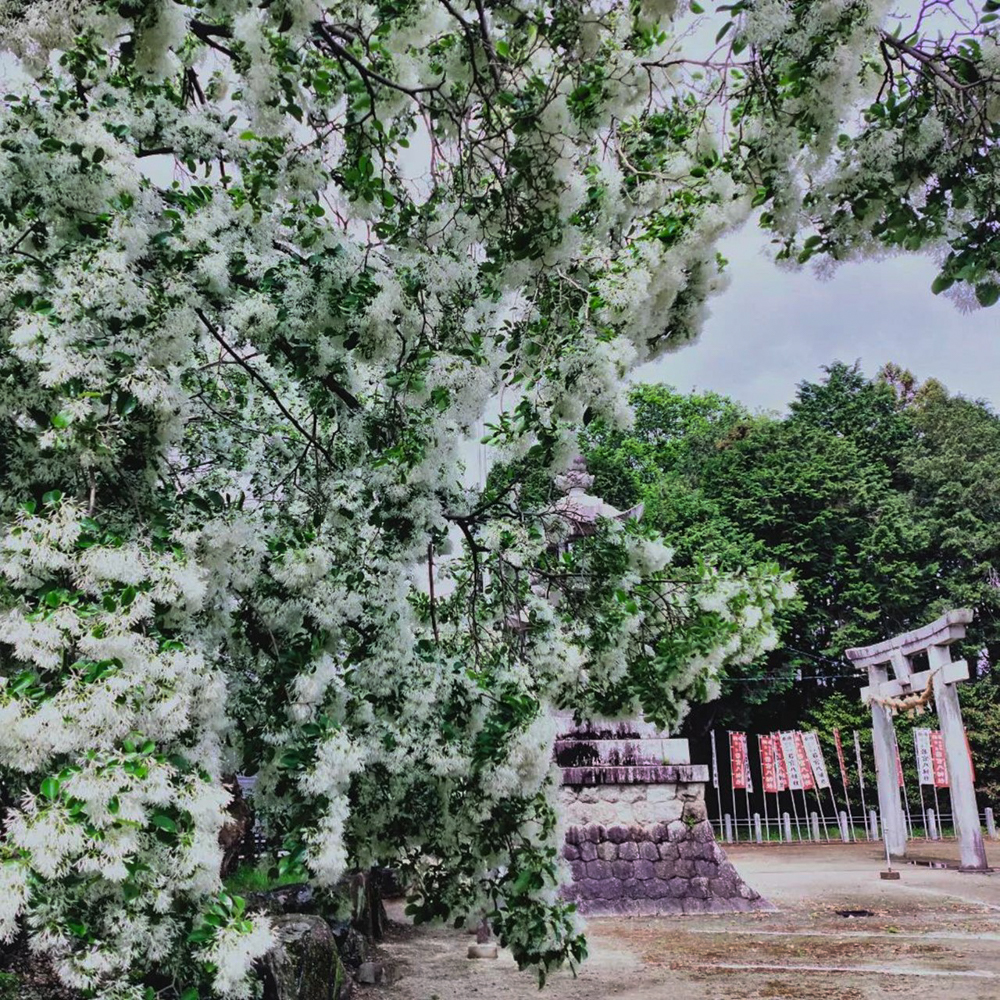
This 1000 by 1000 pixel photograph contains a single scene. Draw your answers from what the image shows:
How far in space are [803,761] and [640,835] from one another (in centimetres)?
1093

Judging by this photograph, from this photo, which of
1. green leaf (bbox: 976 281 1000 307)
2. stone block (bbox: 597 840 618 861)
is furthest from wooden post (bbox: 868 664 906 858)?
green leaf (bbox: 976 281 1000 307)

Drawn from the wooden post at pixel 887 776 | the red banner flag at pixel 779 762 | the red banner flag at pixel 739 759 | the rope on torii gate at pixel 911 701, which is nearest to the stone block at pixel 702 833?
the rope on torii gate at pixel 911 701

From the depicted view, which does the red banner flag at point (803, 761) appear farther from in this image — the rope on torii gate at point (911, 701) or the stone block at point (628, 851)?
the stone block at point (628, 851)

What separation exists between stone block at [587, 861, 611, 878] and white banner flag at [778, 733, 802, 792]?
11.0 meters

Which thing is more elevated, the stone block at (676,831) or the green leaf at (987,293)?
the green leaf at (987,293)

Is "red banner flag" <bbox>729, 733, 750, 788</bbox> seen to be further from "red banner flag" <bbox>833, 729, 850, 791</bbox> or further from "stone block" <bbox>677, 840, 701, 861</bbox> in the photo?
"stone block" <bbox>677, 840, 701, 861</bbox>

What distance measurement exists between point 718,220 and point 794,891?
32.5 feet

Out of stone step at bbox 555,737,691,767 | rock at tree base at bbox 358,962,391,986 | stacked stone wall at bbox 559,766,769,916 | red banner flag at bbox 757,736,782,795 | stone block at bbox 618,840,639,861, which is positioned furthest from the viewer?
red banner flag at bbox 757,736,782,795

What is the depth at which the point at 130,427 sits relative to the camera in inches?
117

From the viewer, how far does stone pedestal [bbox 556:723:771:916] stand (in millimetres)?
9523

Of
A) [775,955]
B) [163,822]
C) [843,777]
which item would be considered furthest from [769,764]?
[163,822]

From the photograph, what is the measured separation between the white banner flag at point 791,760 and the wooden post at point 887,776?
3.92 meters

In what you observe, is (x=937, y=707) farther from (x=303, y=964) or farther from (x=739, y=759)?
(x=303, y=964)

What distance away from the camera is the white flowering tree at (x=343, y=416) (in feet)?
7.97
